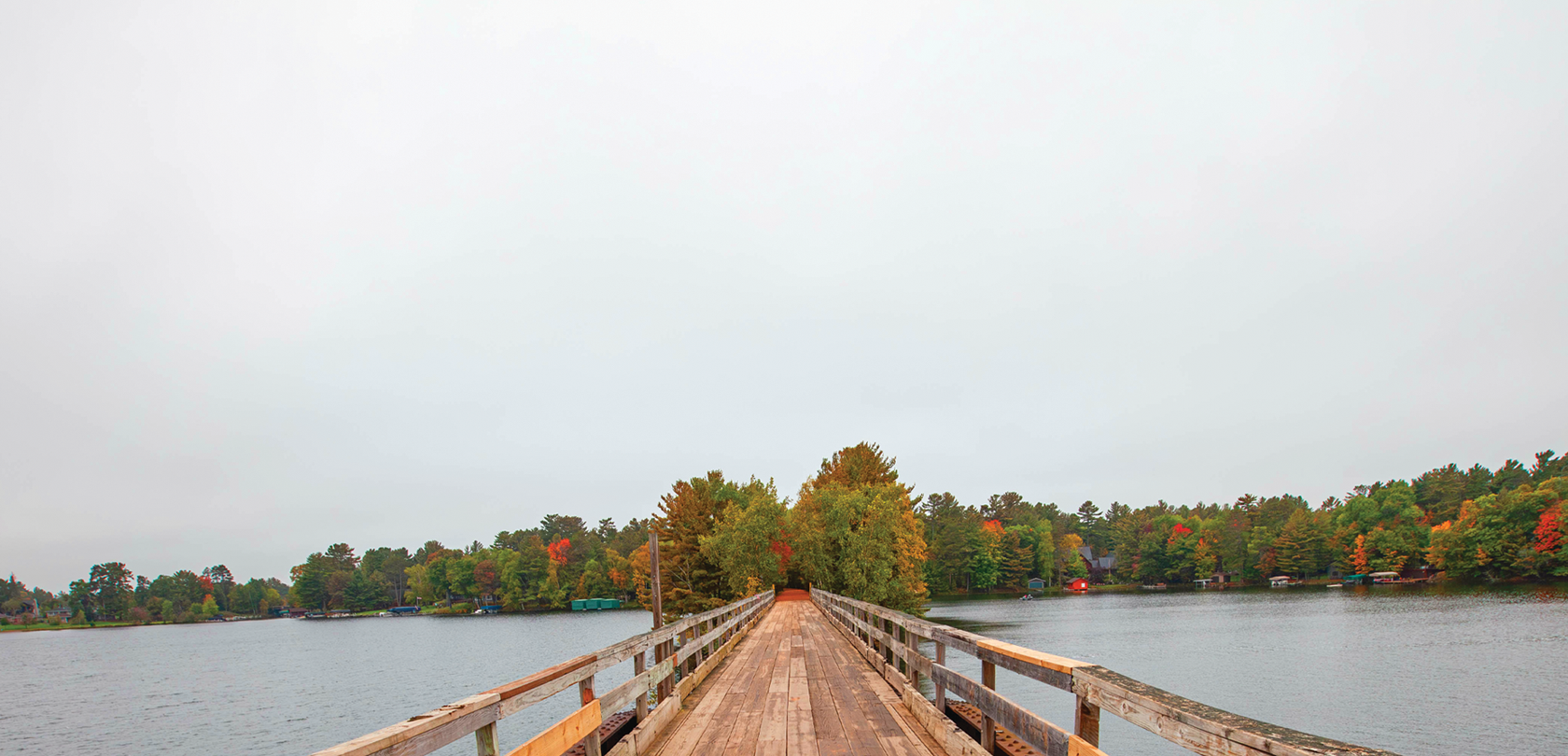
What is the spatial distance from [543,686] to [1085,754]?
9.65 ft

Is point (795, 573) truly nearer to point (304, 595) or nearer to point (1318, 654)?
point (1318, 654)

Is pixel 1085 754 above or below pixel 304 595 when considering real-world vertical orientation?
above

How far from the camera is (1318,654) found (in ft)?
107

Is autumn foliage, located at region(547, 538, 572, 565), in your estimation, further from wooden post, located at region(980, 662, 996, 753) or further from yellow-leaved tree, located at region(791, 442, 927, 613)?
wooden post, located at region(980, 662, 996, 753)

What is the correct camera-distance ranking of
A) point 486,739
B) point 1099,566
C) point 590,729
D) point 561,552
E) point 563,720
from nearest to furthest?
1. point 486,739
2. point 563,720
3. point 590,729
4. point 1099,566
5. point 561,552

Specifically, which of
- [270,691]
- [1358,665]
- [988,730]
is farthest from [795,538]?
[988,730]

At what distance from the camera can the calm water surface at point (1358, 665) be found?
66.1ft

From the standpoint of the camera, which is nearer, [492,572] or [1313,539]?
[1313,539]

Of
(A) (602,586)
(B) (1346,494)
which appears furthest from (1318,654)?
(B) (1346,494)

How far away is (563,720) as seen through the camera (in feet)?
14.6

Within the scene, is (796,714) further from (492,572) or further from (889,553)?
(492,572)

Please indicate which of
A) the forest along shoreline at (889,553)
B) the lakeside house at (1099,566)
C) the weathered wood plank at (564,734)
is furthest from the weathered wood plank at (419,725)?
the lakeside house at (1099,566)

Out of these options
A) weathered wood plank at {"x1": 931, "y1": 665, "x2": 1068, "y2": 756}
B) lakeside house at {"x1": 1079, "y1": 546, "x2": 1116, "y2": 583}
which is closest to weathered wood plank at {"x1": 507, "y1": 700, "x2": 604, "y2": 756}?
weathered wood plank at {"x1": 931, "y1": 665, "x2": 1068, "y2": 756}

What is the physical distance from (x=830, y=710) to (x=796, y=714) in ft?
1.32
